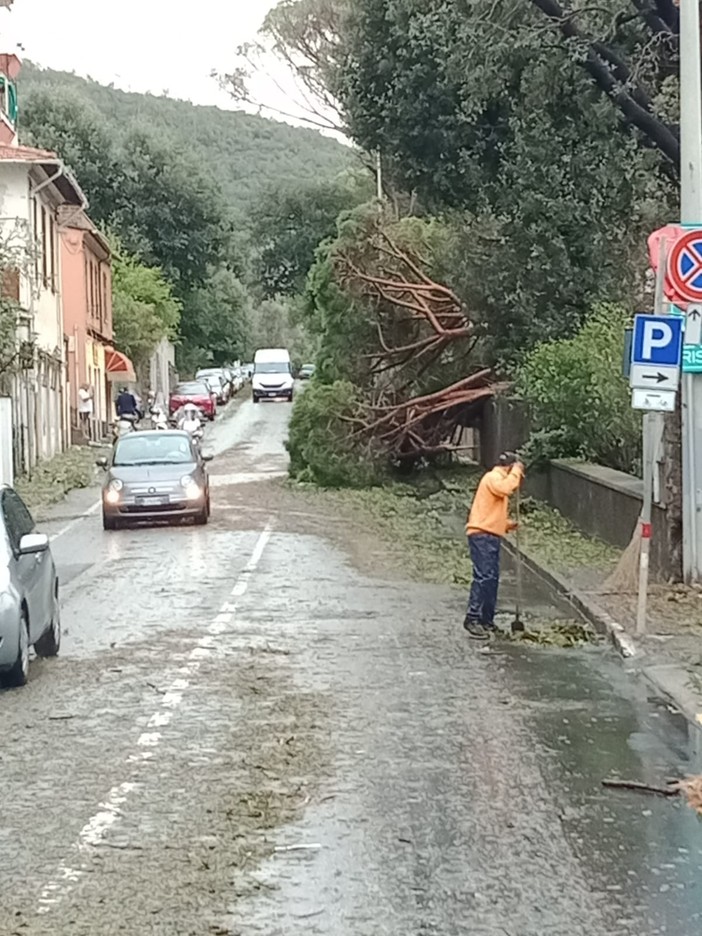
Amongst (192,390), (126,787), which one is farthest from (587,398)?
(192,390)

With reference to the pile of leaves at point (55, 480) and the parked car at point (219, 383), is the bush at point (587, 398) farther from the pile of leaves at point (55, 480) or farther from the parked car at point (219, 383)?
the parked car at point (219, 383)

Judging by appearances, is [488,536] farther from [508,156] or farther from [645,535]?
[508,156]

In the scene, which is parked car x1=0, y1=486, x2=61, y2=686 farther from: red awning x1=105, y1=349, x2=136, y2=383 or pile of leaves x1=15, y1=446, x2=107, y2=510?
red awning x1=105, y1=349, x2=136, y2=383

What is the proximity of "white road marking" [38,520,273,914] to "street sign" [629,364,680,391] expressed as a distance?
430 centimetres

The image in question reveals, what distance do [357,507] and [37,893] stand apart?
74.3ft

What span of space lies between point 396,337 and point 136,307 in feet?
115

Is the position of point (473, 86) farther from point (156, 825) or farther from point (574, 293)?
point (156, 825)

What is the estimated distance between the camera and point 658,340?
543 inches

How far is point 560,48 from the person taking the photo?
Answer: 21266 millimetres

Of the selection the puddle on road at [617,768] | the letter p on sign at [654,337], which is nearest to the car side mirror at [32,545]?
the puddle on road at [617,768]

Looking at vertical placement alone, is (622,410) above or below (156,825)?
above

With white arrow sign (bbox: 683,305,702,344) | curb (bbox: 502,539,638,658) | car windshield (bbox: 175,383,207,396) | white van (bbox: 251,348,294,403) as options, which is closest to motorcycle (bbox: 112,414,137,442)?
car windshield (bbox: 175,383,207,396)

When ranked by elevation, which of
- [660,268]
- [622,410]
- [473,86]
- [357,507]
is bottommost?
[357,507]

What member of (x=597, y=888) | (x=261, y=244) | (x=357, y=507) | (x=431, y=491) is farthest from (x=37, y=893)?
(x=261, y=244)
